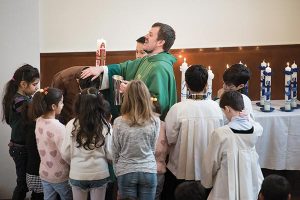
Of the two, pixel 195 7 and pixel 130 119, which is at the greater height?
pixel 195 7

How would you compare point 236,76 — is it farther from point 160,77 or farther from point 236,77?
point 160,77

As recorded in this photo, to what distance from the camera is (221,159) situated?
132 inches

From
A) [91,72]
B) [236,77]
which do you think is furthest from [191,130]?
[91,72]

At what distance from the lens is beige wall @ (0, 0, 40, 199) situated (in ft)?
14.5

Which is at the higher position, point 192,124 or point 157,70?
point 157,70

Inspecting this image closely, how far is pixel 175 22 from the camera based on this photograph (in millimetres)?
5500

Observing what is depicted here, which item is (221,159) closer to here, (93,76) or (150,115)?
(150,115)

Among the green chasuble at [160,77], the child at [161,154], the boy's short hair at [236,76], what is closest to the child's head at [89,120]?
the child at [161,154]

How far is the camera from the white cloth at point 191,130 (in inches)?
141

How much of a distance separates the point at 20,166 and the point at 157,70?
1.28 meters

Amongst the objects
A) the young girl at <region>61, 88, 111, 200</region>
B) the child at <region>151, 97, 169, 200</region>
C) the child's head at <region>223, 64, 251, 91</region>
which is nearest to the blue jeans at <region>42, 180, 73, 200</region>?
the young girl at <region>61, 88, 111, 200</region>

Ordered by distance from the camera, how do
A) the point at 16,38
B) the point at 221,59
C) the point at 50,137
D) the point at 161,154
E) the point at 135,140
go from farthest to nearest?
the point at 221,59 < the point at 16,38 < the point at 161,154 < the point at 50,137 < the point at 135,140

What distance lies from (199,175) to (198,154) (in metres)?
0.15

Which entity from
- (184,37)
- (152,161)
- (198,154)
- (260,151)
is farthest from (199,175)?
(184,37)
